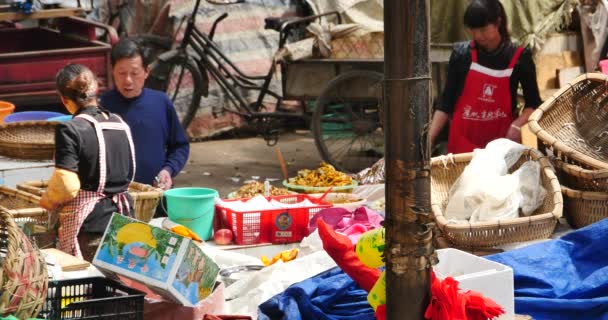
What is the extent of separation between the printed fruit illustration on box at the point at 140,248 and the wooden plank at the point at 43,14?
5896 millimetres

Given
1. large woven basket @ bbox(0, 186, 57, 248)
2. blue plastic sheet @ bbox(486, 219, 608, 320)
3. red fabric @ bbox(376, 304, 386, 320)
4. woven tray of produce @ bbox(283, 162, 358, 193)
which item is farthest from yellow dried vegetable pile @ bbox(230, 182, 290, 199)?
red fabric @ bbox(376, 304, 386, 320)

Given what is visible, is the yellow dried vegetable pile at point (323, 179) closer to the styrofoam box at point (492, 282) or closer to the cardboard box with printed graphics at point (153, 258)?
the styrofoam box at point (492, 282)

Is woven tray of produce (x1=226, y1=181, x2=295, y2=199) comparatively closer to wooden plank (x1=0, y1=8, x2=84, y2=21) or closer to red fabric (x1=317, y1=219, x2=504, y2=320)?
red fabric (x1=317, y1=219, x2=504, y2=320)

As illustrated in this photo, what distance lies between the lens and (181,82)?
1205 cm

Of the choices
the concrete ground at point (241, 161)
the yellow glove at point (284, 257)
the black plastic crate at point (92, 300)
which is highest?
the black plastic crate at point (92, 300)

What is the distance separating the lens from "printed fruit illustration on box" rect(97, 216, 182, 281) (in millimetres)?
4145

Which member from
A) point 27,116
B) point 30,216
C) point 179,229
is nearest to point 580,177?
point 179,229

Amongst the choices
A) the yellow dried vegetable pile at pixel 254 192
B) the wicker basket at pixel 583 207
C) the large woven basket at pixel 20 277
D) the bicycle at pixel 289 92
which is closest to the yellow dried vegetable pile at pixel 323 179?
the yellow dried vegetable pile at pixel 254 192

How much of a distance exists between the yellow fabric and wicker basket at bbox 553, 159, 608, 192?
2.53 metres

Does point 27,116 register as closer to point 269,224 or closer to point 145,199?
point 145,199

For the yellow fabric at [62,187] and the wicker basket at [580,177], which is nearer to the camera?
the yellow fabric at [62,187]

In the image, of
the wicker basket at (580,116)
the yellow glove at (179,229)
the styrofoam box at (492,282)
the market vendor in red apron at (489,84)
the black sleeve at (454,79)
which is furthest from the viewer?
the black sleeve at (454,79)

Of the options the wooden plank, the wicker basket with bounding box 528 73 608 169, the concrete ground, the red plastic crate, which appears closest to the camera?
the red plastic crate

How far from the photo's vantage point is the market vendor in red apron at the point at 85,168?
199 inches
